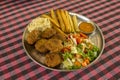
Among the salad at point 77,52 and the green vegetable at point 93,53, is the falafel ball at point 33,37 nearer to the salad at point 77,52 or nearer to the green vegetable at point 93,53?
the salad at point 77,52

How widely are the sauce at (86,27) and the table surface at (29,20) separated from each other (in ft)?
0.36

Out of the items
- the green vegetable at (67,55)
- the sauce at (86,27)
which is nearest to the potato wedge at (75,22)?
the sauce at (86,27)

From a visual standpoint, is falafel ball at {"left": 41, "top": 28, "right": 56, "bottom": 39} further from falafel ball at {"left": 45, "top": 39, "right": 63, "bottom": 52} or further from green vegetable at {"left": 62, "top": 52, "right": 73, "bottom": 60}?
green vegetable at {"left": 62, "top": 52, "right": 73, "bottom": 60}

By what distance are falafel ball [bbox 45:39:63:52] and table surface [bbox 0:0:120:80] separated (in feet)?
0.40

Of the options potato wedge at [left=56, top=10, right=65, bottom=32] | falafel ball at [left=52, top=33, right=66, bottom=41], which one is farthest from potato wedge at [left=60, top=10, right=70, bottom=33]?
falafel ball at [left=52, top=33, right=66, bottom=41]

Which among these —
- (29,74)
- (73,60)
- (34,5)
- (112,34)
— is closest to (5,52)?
(29,74)

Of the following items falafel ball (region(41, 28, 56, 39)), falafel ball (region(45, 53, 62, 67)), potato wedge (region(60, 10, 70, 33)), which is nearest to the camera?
falafel ball (region(45, 53, 62, 67))

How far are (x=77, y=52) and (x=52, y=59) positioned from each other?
151mm

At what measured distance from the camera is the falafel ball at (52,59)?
41.8 inches

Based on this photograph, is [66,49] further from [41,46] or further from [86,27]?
[86,27]

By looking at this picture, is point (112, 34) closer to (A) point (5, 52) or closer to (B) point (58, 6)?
(B) point (58, 6)

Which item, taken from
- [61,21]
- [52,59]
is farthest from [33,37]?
[61,21]

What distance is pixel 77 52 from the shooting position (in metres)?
1.13

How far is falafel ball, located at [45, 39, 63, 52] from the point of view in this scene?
1103 mm
